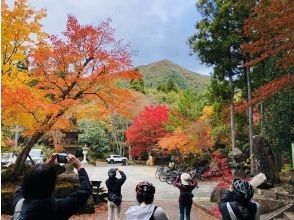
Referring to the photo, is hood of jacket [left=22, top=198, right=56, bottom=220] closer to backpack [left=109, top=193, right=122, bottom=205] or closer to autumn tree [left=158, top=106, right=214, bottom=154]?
backpack [left=109, top=193, right=122, bottom=205]

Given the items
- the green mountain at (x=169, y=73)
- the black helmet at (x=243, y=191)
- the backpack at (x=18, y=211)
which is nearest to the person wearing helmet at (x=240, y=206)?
the black helmet at (x=243, y=191)

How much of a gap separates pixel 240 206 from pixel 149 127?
1176 inches

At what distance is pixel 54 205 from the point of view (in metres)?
2.51

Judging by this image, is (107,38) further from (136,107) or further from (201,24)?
(136,107)

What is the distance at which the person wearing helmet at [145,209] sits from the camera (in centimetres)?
312

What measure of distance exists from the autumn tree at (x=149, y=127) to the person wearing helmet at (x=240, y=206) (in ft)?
93.5

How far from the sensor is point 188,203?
8172mm

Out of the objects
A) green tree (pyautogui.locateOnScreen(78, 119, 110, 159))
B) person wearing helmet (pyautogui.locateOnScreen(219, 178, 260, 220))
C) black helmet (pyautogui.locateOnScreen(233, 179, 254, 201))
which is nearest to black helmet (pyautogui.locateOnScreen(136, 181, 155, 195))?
person wearing helmet (pyautogui.locateOnScreen(219, 178, 260, 220))

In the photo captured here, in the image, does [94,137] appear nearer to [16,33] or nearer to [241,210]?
[16,33]

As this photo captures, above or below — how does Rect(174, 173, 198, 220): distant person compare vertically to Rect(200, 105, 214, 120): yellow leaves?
below

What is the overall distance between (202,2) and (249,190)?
58.5 ft

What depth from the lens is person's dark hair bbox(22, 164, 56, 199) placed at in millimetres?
2453

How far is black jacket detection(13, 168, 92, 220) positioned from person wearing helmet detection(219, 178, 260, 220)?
1.17 meters

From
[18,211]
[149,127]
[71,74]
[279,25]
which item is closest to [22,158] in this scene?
[71,74]
